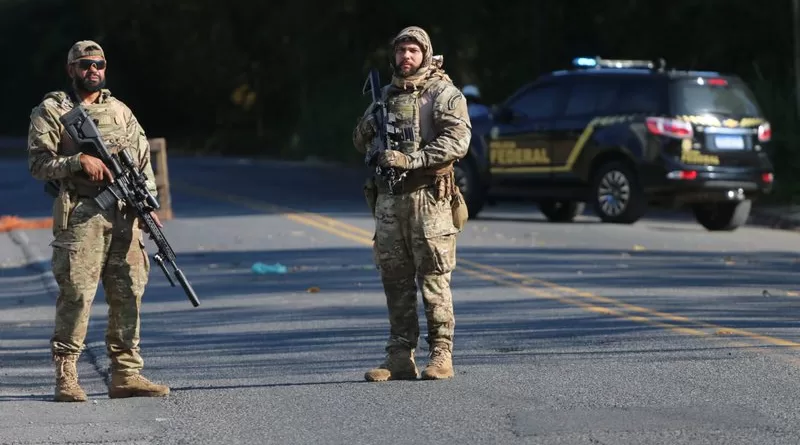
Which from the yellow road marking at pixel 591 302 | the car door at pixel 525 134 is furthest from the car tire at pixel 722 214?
the yellow road marking at pixel 591 302

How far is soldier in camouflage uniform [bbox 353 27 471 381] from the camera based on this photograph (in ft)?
29.2

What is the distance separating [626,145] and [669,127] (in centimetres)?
62

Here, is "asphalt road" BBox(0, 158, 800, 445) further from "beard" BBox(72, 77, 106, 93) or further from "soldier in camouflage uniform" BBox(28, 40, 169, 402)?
"beard" BBox(72, 77, 106, 93)

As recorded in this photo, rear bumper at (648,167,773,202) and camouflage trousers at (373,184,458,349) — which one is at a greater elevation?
camouflage trousers at (373,184,458,349)

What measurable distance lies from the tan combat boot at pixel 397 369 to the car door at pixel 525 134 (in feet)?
40.8

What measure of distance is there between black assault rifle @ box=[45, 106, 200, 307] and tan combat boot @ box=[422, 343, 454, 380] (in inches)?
58.7

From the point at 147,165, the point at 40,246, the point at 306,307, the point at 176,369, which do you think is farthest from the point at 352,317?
the point at 40,246

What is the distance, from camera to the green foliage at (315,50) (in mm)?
30797

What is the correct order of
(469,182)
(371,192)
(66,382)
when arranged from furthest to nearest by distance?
1. (469,182)
2. (371,192)
3. (66,382)

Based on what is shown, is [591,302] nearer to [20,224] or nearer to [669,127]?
[669,127]

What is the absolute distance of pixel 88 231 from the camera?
28.1ft

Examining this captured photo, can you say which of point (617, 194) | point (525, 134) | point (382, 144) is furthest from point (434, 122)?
point (525, 134)

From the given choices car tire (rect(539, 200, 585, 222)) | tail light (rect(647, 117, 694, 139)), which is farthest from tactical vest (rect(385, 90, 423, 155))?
car tire (rect(539, 200, 585, 222))

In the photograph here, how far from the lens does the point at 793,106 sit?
2617 cm
